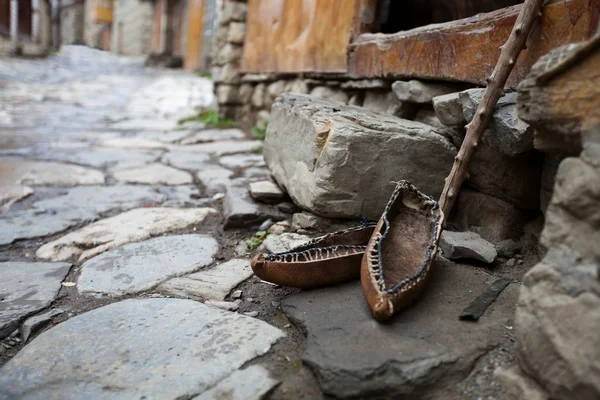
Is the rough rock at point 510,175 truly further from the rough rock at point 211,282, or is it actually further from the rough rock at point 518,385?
the rough rock at point 211,282

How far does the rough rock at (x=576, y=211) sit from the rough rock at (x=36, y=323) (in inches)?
52.5

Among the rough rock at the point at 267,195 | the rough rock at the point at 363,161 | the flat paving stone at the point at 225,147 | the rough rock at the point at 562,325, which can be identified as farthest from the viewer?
the flat paving stone at the point at 225,147

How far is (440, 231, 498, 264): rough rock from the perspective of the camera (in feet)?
4.98

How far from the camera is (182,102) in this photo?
23.7 feet

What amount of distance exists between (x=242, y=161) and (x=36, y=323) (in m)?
2.11

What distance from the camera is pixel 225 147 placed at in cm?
390

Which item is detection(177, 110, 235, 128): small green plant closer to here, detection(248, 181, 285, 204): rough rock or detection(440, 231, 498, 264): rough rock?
detection(248, 181, 285, 204): rough rock

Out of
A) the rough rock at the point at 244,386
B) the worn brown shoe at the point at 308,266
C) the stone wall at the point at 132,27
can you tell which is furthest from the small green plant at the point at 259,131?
the stone wall at the point at 132,27

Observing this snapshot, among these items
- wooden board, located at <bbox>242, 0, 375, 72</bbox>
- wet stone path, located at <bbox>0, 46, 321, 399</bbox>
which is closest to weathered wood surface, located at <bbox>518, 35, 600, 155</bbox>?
wet stone path, located at <bbox>0, 46, 321, 399</bbox>

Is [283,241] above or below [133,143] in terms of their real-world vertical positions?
above

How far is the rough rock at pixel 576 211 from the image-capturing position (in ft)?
2.67

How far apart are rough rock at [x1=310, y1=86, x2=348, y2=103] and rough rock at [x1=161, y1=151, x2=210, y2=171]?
963 mm

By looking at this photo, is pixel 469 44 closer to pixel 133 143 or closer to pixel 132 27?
pixel 133 143

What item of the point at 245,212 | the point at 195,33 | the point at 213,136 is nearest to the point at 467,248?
the point at 245,212
